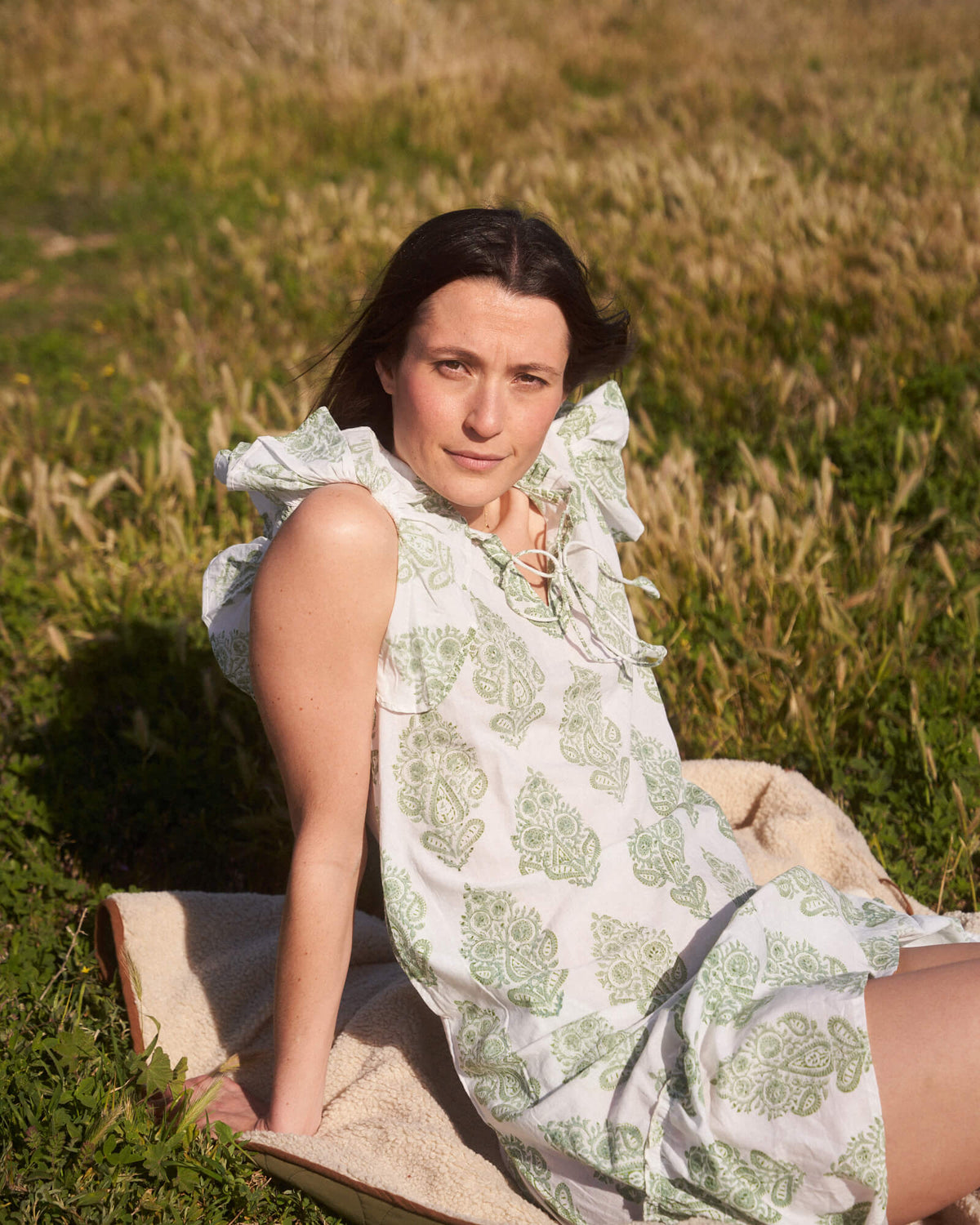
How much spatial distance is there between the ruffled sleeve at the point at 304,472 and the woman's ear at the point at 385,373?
0.13 m

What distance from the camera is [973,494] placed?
4117 millimetres

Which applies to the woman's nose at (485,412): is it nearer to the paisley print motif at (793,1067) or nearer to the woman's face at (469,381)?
the woman's face at (469,381)

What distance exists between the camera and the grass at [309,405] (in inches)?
118

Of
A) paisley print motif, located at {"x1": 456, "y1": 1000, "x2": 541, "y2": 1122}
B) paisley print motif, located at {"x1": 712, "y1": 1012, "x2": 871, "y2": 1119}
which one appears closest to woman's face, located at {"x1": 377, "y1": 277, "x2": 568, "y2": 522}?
paisley print motif, located at {"x1": 456, "y1": 1000, "x2": 541, "y2": 1122}

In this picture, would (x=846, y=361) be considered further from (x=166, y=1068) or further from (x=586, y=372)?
(x=166, y=1068)

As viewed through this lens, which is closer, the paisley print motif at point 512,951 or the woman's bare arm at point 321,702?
the woman's bare arm at point 321,702

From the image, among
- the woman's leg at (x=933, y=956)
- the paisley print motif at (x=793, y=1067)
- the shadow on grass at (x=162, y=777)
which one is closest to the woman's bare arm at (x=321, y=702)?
the paisley print motif at (x=793, y=1067)

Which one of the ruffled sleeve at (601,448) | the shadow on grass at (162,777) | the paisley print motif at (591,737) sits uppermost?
the ruffled sleeve at (601,448)

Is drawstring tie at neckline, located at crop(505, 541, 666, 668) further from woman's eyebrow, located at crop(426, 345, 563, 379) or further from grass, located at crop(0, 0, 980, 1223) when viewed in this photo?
grass, located at crop(0, 0, 980, 1223)

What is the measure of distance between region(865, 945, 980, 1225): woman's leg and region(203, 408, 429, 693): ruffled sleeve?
113 centimetres

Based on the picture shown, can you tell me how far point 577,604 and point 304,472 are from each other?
615 mm

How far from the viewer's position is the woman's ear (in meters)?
2.13

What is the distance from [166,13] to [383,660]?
1176 cm

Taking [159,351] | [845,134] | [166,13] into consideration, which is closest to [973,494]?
[159,351]
